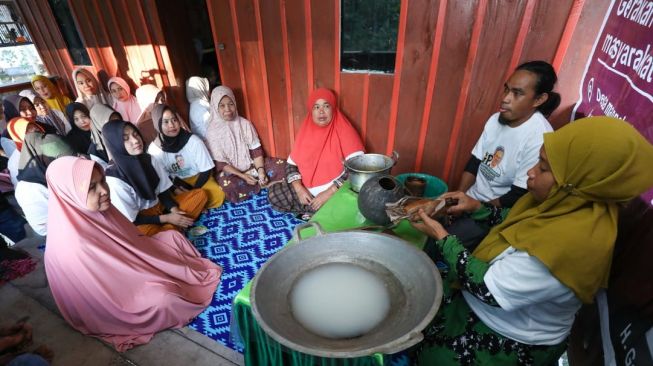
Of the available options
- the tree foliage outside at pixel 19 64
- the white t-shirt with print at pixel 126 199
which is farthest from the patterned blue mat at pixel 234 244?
the tree foliage outside at pixel 19 64

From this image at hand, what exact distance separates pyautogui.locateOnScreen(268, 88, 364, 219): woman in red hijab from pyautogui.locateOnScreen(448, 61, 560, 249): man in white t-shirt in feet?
3.91

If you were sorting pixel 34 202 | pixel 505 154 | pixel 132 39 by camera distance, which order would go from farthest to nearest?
pixel 132 39 → pixel 34 202 → pixel 505 154

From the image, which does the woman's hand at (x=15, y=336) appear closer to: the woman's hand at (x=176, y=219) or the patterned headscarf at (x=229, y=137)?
the woman's hand at (x=176, y=219)

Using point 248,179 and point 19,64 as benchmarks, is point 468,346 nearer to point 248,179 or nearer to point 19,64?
point 248,179

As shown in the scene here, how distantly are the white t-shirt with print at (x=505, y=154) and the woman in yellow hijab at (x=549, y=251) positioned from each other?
28.2 inches

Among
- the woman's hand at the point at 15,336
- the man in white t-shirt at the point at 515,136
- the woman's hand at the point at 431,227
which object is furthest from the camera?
the man in white t-shirt at the point at 515,136

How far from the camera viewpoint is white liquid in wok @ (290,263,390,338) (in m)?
1.02

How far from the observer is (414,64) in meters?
2.53

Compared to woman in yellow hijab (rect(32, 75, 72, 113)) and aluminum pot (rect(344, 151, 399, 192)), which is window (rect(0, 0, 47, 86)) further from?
aluminum pot (rect(344, 151, 399, 192))

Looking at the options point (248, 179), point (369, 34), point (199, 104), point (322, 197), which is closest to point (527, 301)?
point (322, 197)

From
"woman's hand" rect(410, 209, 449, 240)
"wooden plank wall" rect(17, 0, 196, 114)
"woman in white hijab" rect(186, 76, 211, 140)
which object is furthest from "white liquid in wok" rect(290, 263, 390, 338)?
"wooden plank wall" rect(17, 0, 196, 114)

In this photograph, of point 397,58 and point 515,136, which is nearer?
point 515,136

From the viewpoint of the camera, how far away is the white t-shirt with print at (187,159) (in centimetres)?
330

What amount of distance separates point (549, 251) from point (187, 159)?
3.43 meters
